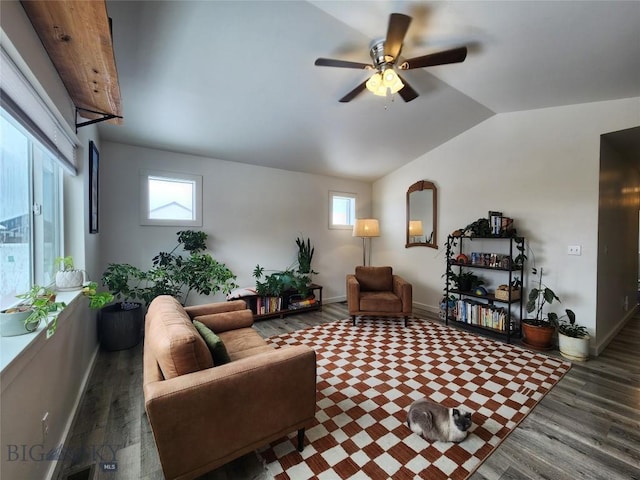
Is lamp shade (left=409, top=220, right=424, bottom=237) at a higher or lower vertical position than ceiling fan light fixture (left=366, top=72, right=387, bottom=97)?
lower

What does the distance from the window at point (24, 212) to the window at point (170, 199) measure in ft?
4.35

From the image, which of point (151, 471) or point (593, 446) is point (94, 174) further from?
point (593, 446)

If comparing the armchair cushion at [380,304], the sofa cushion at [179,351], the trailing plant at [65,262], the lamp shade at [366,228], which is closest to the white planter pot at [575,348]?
the armchair cushion at [380,304]

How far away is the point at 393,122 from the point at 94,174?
3318 mm

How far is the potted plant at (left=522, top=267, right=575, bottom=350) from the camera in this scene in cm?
303

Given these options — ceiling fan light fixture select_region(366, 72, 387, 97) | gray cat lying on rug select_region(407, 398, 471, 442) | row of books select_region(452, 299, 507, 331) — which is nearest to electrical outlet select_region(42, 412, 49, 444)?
gray cat lying on rug select_region(407, 398, 471, 442)

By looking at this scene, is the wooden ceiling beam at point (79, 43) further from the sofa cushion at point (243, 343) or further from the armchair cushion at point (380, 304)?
the armchair cushion at point (380, 304)

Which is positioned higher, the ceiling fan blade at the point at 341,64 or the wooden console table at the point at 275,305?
the ceiling fan blade at the point at 341,64

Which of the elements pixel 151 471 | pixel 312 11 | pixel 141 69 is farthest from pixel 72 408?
pixel 312 11

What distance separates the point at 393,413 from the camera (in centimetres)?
197

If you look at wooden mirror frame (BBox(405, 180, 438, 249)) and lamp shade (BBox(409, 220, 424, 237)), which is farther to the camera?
lamp shade (BBox(409, 220, 424, 237))

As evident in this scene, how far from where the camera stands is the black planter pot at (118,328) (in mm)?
2873

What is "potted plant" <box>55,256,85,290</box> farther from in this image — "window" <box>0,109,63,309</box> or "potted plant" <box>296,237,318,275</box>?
"potted plant" <box>296,237,318,275</box>

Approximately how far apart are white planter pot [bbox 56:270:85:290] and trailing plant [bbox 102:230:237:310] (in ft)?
3.35
